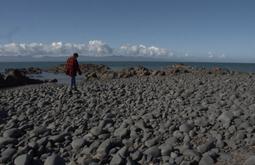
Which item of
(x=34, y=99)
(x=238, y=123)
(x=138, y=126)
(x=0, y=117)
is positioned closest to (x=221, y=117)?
(x=238, y=123)

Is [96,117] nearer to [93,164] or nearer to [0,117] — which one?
[0,117]

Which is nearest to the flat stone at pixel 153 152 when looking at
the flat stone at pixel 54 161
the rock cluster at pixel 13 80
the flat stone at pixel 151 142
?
the flat stone at pixel 151 142

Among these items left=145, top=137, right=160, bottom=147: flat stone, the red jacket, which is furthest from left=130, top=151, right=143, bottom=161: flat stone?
the red jacket

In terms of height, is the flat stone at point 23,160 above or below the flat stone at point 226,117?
below

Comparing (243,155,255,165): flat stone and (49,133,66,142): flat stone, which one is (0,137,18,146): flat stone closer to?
(49,133,66,142): flat stone

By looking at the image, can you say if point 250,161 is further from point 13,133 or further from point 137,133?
point 13,133

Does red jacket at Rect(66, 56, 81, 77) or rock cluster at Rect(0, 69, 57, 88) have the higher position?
red jacket at Rect(66, 56, 81, 77)

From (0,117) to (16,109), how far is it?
1.69m

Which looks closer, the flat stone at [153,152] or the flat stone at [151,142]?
the flat stone at [153,152]

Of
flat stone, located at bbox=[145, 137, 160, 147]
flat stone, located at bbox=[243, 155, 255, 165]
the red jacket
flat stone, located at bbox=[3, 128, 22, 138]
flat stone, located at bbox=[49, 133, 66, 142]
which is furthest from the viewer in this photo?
the red jacket

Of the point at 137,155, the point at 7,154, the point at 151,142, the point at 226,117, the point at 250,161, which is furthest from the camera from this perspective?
the point at 226,117

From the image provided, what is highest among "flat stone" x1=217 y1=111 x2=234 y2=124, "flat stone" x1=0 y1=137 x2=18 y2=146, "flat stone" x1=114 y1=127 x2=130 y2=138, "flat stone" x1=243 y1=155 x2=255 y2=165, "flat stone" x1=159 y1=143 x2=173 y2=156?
"flat stone" x1=217 y1=111 x2=234 y2=124

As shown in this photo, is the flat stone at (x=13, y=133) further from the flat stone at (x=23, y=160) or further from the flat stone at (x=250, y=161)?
the flat stone at (x=250, y=161)

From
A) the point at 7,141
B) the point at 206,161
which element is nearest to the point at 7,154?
the point at 7,141
